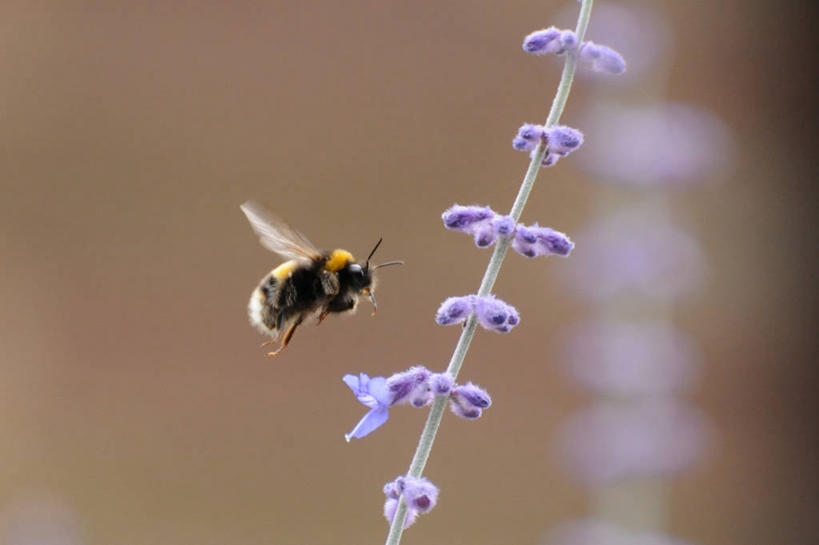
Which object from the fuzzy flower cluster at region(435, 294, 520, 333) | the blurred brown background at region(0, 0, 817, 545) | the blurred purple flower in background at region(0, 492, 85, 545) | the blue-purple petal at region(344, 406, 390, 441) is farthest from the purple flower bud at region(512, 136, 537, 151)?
the blurred brown background at region(0, 0, 817, 545)

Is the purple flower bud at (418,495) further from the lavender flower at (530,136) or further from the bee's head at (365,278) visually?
the bee's head at (365,278)

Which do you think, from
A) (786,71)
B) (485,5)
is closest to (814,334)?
(786,71)

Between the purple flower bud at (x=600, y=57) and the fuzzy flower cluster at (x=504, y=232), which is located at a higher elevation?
the purple flower bud at (x=600, y=57)

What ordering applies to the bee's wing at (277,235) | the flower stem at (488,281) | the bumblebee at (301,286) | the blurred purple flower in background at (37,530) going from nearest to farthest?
the flower stem at (488,281) → the bee's wing at (277,235) → the bumblebee at (301,286) → the blurred purple flower in background at (37,530)

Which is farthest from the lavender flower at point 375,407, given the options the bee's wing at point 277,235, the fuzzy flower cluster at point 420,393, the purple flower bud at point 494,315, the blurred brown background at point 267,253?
the blurred brown background at point 267,253

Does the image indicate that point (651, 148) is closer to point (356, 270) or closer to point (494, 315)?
point (356, 270)

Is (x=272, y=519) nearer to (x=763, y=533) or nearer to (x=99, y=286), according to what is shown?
(x=99, y=286)

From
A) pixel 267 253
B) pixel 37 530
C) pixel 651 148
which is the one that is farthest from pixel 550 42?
pixel 267 253
